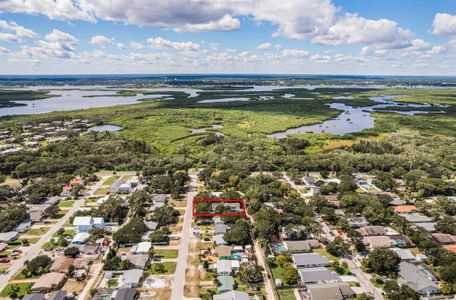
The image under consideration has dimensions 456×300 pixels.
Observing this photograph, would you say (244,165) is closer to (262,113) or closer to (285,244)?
(285,244)

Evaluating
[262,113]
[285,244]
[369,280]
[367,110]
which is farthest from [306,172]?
[367,110]

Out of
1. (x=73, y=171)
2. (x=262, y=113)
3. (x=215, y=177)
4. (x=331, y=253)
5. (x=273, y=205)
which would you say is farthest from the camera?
(x=262, y=113)

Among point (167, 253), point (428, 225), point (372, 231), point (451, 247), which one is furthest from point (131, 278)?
point (428, 225)

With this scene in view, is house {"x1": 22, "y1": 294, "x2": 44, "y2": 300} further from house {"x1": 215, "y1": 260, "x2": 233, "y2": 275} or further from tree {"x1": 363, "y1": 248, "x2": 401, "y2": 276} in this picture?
tree {"x1": 363, "y1": 248, "x2": 401, "y2": 276}

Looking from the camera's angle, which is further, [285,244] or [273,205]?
[273,205]

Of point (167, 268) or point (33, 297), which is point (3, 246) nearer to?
point (33, 297)

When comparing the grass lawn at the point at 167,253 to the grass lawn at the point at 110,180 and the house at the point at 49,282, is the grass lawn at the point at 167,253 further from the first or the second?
the grass lawn at the point at 110,180

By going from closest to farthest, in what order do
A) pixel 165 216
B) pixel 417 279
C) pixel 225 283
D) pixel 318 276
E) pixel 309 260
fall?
1. pixel 225 283
2. pixel 417 279
3. pixel 318 276
4. pixel 309 260
5. pixel 165 216
